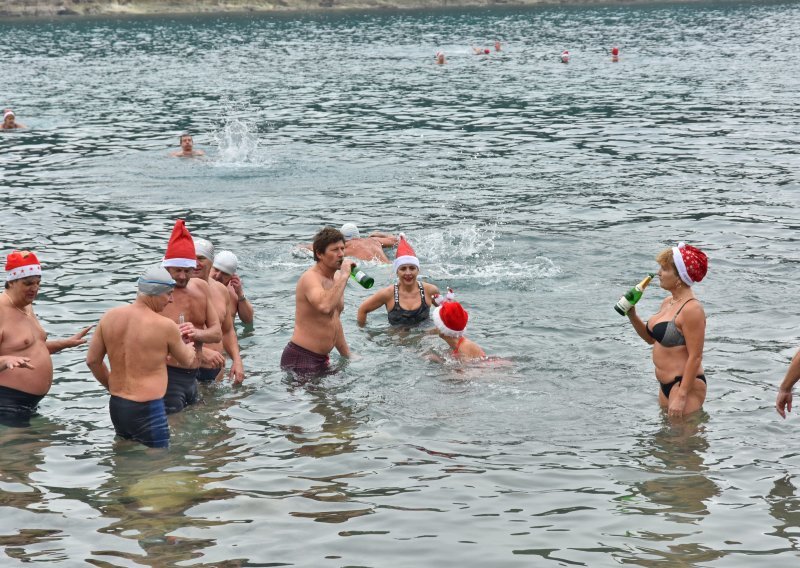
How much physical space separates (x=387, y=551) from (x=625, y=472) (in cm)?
266

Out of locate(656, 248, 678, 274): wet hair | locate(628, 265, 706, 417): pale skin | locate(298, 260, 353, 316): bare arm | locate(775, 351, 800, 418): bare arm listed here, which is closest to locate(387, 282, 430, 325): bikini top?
locate(298, 260, 353, 316): bare arm

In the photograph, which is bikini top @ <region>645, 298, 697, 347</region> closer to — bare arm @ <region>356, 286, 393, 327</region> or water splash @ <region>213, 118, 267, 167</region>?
bare arm @ <region>356, 286, 393, 327</region>

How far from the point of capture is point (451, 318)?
1232cm

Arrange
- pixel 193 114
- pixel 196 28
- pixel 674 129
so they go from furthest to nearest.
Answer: pixel 196 28
pixel 193 114
pixel 674 129

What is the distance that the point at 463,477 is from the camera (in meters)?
9.55

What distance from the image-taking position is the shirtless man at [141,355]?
30.3 ft

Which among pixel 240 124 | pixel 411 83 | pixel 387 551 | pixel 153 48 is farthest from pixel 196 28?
pixel 387 551

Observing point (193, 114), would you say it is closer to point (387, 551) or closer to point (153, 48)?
point (153, 48)

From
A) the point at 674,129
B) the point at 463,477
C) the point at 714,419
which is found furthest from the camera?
the point at 674,129

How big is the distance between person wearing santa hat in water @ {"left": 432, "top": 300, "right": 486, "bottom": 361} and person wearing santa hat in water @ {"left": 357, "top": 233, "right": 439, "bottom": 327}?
1532 mm

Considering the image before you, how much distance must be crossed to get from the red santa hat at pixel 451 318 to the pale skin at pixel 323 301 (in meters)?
1.21

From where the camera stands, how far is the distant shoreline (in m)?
84.7

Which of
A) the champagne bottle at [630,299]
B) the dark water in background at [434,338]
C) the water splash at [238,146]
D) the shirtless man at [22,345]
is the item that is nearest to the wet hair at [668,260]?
the champagne bottle at [630,299]

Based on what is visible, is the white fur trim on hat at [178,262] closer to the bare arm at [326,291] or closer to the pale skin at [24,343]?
the pale skin at [24,343]
